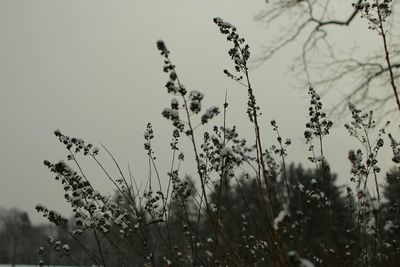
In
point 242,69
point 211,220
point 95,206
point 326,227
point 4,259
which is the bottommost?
point 211,220

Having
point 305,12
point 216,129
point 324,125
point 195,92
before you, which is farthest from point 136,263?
point 305,12

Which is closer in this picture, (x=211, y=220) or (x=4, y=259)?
(x=211, y=220)

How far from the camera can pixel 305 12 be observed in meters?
10.4

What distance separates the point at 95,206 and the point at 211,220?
172 cm

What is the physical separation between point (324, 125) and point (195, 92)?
1513 mm

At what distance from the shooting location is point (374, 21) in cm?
320

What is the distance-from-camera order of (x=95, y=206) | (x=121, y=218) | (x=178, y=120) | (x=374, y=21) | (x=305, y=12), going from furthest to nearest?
(x=305, y=12) < (x=121, y=218) < (x=95, y=206) < (x=374, y=21) < (x=178, y=120)

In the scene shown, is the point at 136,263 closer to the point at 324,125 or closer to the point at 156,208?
the point at 156,208

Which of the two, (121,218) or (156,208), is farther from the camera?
(156,208)

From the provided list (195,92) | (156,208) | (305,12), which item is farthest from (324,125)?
(305,12)

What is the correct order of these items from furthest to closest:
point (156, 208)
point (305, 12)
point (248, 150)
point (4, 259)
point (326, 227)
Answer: point (4, 259), point (305, 12), point (248, 150), point (156, 208), point (326, 227)

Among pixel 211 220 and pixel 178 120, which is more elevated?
pixel 178 120

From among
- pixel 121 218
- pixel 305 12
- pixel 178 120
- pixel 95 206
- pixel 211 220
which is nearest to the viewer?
pixel 211 220

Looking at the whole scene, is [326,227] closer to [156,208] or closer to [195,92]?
[195,92]
